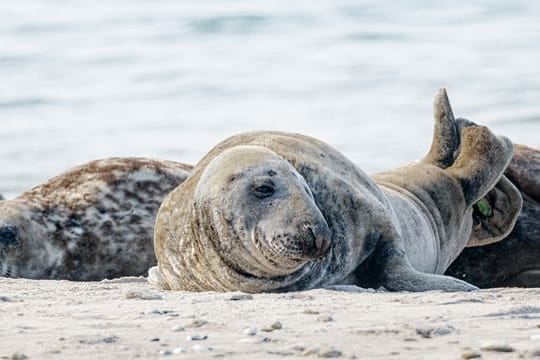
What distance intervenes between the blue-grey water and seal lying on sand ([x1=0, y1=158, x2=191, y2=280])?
5.11m

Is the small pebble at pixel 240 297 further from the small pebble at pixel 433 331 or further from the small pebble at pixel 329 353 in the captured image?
the small pebble at pixel 329 353

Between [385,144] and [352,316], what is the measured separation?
9.59 m

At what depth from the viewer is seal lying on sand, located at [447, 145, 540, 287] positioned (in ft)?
26.2

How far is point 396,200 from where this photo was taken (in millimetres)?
7074

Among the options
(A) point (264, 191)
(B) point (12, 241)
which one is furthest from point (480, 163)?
(B) point (12, 241)

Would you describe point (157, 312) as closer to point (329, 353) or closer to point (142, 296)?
point (142, 296)

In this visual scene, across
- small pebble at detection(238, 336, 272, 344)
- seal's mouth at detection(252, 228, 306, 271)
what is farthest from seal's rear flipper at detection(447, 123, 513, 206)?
small pebble at detection(238, 336, 272, 344)

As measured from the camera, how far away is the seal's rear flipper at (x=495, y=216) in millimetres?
7906

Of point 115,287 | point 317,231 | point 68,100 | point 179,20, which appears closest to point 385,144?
point 68,100

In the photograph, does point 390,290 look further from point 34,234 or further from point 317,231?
point 34,234

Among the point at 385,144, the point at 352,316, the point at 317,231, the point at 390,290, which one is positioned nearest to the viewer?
the point at 352,316

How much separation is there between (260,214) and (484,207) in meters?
2.39

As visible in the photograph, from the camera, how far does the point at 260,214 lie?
585 cm

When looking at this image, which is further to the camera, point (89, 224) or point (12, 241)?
point (89, 224)
